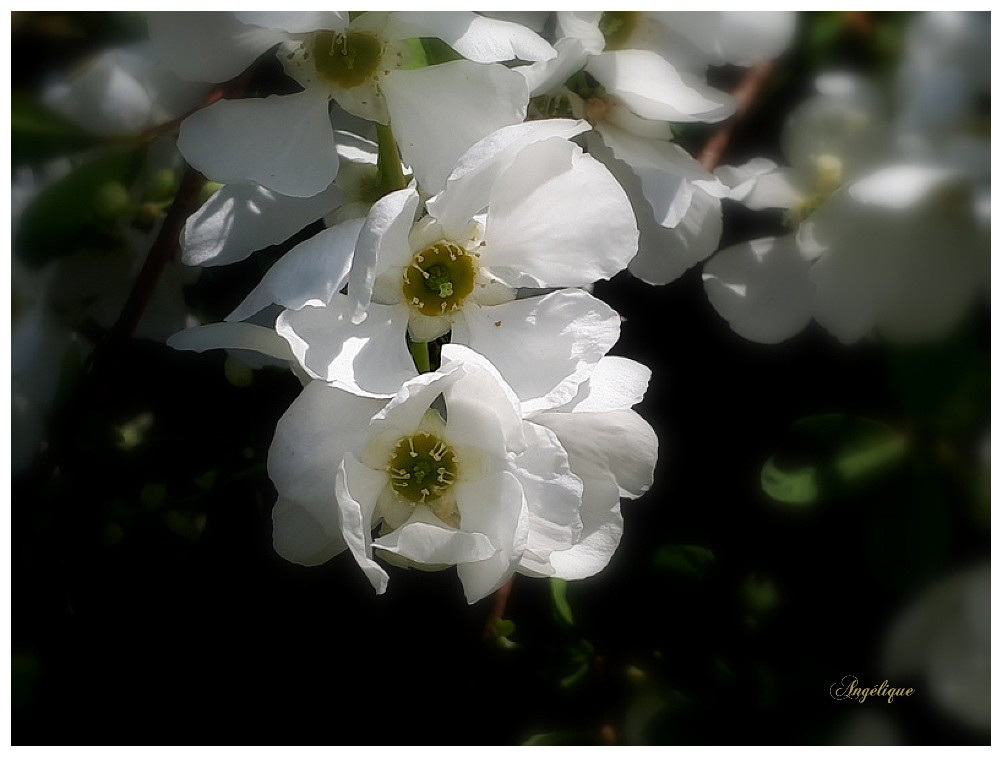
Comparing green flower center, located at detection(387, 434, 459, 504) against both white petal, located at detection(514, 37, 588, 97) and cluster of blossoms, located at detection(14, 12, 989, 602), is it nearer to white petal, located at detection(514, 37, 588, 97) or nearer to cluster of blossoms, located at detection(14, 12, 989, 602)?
cluster of blossoms, located at detection(14, 12, 989, 602)

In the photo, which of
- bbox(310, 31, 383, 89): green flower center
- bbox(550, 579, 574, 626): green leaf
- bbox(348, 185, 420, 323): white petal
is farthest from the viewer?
bbox(550, 579, 574, 626): green leaf

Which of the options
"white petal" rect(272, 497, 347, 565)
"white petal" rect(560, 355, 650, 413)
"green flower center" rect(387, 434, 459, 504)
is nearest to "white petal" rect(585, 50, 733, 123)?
"white petal" rect(560, 355, 650, 413)

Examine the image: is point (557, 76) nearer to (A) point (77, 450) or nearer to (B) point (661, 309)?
(B) point (661, 309)

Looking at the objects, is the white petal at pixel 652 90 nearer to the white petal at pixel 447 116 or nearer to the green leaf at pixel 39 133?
the white petal at pixel 447 116

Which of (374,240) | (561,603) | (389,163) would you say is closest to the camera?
(374,240)

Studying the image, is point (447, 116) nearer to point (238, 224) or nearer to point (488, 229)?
point (488, 229)

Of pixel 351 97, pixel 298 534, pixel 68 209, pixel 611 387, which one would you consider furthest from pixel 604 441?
pixel 68 209

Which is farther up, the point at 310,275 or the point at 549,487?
the point at 310,275
